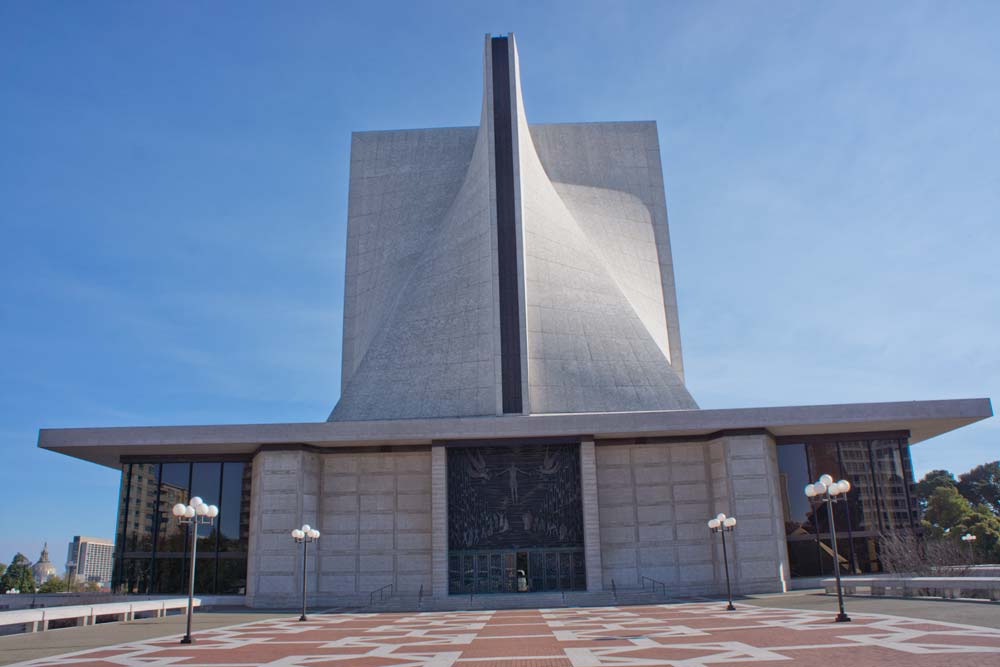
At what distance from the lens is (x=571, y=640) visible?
14.6 m

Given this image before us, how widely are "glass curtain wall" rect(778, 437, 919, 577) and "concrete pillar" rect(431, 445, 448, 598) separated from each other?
13.0m

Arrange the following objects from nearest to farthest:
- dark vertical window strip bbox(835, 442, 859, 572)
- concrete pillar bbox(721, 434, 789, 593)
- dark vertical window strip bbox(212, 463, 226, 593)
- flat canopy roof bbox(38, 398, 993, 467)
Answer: concrete pillar bbox(721, 434, 789, 593) < flat canopy roof bbox(38, 398, 993, 467) < dark vertical window strip bbox(835, 442, 859, 572) < dark vertical window strip bbox(212, 463, 226, 593)

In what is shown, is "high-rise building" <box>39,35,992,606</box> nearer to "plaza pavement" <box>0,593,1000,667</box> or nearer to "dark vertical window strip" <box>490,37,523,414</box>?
"dark vertical window strip" <box>490,37,523,414</box>

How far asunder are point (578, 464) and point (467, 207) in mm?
14304

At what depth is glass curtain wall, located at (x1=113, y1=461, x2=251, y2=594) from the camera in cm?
2925

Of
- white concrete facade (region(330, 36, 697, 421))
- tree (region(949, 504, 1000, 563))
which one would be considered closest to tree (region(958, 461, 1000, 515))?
tree (region(949, 504, 1000, 563))

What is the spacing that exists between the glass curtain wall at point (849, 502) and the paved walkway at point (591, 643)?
10122 mm

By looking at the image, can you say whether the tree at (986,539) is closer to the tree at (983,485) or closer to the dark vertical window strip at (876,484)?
the dark vertical window strip at (876,484)

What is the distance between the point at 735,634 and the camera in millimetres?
14336

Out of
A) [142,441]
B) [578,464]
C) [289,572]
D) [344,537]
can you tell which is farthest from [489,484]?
[142,441]

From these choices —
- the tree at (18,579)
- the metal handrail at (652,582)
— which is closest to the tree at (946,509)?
the metal handrail at (652,582)

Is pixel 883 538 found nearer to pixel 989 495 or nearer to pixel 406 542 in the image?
pixel 406 542

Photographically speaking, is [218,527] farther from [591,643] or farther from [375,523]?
[591,643]

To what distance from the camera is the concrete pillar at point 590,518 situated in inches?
1071
